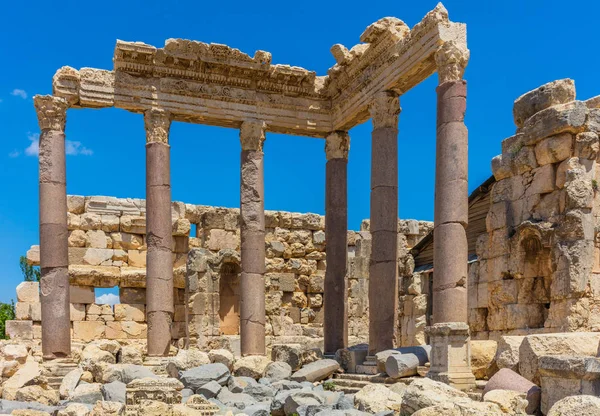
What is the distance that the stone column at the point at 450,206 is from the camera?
1240cm

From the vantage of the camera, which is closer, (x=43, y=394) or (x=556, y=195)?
(x=43, y=394)

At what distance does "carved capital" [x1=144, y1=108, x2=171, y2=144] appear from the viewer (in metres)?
16.2

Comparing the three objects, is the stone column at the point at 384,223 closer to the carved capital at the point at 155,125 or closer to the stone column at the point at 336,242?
the stone column at the point at 336,242

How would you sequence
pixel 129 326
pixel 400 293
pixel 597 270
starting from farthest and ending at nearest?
pixel 400 293
pixel 129 326
pixel 597 270

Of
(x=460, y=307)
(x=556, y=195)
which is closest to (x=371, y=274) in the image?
(x=460, y=307)

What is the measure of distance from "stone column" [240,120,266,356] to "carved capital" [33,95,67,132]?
4003mm

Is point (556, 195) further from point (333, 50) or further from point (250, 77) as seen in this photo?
point (250, 77)

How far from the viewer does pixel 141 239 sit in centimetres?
2150

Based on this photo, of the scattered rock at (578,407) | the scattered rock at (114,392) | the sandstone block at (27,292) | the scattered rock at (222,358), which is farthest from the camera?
the sandstone block at (27,292)

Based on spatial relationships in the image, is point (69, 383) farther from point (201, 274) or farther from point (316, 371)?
point (201, 274)

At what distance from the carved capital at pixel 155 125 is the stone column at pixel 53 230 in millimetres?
1764

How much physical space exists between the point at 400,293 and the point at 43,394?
12.3m

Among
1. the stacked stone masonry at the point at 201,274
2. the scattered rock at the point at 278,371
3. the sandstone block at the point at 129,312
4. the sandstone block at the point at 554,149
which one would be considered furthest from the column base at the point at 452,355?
the sandstone block at the point at 129,312

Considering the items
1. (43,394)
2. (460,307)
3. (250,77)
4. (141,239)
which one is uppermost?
(250,77)
